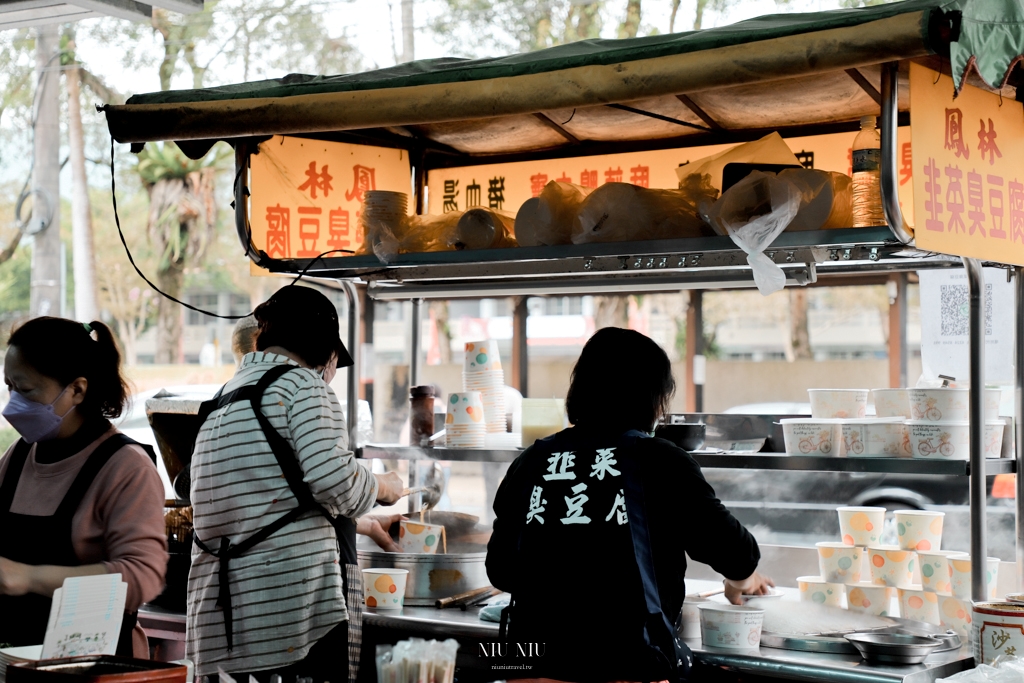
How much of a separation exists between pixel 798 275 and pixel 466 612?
1359 millimetres

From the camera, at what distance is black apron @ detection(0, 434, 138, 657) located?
2295 millimetres

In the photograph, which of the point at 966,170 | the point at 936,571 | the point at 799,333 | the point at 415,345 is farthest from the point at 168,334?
the point at 966,170

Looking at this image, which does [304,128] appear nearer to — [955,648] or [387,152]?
[387,152]

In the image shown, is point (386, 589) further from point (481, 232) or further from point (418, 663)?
point (481, 232)

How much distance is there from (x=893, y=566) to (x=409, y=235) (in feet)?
5.60

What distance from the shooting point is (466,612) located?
9.78 feet

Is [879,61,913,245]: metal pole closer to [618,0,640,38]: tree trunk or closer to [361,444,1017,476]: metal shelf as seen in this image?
[361,444,1017,476]: metal shelf

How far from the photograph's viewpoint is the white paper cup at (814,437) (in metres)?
2.69

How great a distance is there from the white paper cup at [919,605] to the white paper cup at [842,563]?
0.12m

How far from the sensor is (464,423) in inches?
129

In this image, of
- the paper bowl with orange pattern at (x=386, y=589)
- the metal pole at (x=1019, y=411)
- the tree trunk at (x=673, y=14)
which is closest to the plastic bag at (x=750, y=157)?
the metal pole at (x=1019, y=411)

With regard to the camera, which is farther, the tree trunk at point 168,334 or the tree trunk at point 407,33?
the tree trunk at point 168,334

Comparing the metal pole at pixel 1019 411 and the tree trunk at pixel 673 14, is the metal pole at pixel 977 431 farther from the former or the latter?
the tree trunk at pixel 673 14

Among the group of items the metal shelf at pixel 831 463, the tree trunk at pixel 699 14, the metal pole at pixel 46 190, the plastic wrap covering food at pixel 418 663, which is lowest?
the plastic wrap covering food at pixel 418 663
